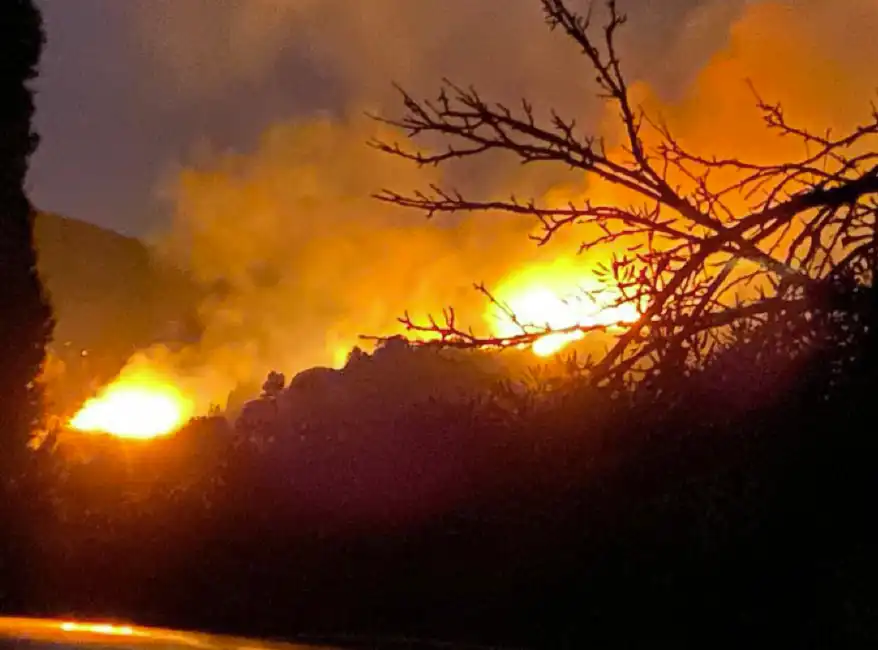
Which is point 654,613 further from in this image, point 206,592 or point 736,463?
point 206,592

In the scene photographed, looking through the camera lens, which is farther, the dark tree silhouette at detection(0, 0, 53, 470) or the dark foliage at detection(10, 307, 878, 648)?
the dark tree silhouette at detection(0, 0, 53, 470)

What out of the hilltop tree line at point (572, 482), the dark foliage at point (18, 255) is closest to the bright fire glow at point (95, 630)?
the hilltop tree line at point (572, 482)

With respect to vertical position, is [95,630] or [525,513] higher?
[525,513]

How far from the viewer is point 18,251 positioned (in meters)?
10.4

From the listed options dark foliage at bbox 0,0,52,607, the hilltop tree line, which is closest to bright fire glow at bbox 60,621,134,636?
the hilltop tree line

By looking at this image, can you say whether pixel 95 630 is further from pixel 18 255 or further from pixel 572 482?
pixel 18 255

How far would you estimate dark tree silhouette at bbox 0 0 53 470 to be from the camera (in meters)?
10.3

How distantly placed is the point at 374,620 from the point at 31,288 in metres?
6.54

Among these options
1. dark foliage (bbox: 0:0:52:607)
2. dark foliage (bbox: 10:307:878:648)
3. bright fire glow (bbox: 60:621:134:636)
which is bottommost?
bright fire glow (bbox: 60:621:134:636)

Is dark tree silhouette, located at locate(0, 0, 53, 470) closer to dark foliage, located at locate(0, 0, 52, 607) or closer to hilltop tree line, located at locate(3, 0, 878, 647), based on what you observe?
dark foliage, located at locate(0, 0, 52, 607)

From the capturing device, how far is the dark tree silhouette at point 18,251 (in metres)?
10.3

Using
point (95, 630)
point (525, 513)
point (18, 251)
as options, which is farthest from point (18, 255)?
point (95, 630)

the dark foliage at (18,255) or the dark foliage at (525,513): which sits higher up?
the dark foliage at (18,255)

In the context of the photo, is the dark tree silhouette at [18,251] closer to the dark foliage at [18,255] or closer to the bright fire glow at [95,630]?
the dark foliage at [18,255]
